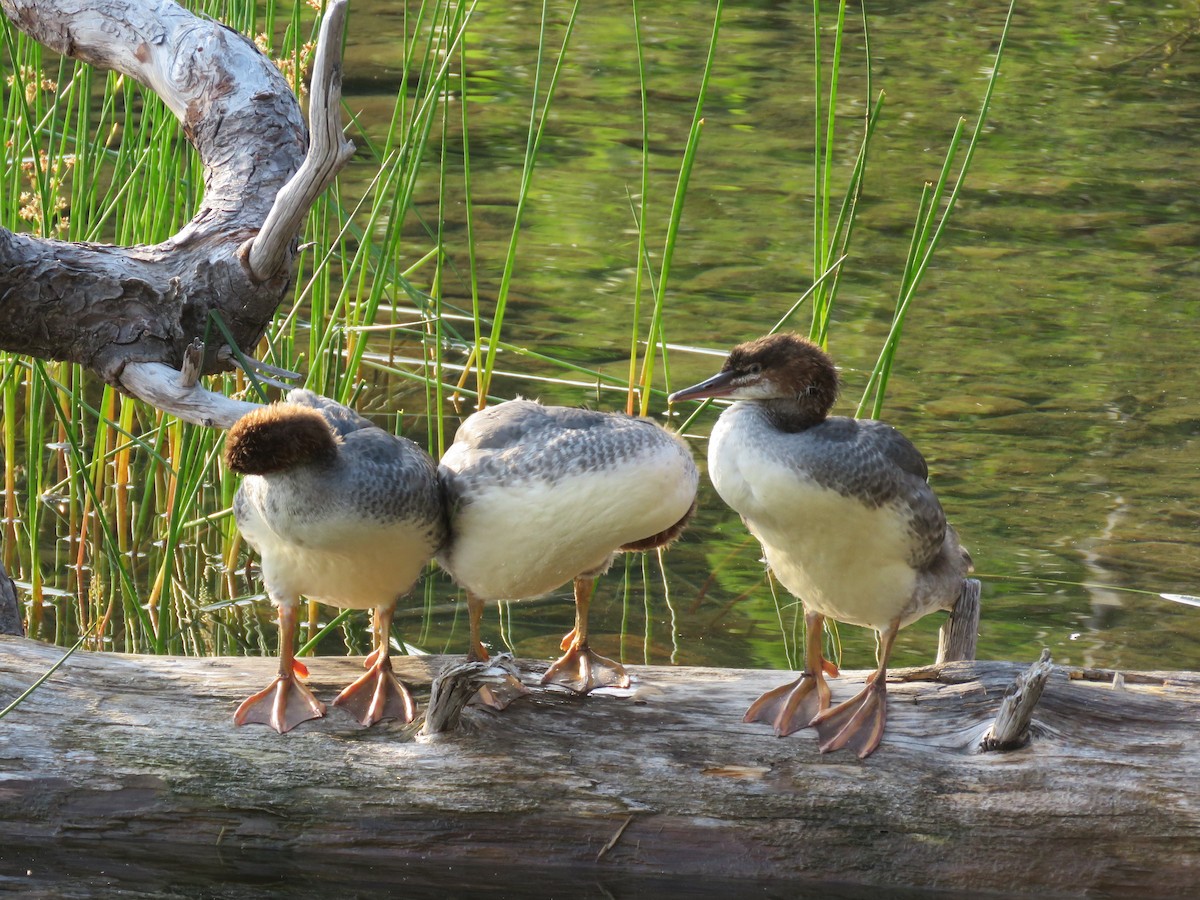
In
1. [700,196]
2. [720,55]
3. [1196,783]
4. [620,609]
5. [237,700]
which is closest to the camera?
[1196,783]

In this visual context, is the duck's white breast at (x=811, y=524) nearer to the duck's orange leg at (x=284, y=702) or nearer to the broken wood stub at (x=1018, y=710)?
the broken wood stub at (x=1018, y=710)

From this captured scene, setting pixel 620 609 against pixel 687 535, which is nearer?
pixel 620 609

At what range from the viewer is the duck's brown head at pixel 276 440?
3143 mm

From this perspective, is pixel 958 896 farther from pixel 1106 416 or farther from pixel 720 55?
pixel 720 55

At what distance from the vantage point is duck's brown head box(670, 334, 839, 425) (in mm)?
3367

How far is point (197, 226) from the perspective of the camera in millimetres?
3961

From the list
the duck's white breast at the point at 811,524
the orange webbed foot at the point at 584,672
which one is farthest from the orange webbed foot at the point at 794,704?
the orange webbed foot at the point at 584,672

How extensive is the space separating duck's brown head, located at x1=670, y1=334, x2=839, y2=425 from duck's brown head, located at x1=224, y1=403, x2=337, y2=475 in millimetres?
769

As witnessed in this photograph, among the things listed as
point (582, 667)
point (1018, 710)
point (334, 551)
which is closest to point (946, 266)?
point (582, 667)

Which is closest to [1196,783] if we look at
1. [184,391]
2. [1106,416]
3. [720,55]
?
[184,391]

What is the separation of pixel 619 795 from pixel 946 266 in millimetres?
6011

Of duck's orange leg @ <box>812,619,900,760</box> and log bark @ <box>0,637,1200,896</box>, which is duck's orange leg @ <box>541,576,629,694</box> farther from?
duck's orange leg @ <box>812,619,900,760</box>

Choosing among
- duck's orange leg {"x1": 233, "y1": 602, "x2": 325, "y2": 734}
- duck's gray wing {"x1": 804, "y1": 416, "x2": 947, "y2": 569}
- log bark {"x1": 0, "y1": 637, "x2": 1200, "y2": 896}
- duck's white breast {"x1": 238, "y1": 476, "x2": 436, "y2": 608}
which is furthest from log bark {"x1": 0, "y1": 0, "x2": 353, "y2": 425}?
duck's gray wing {"x1": 804, "y1": 416, "x2": 947, "y2": 569}

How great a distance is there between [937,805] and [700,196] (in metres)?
6.86
